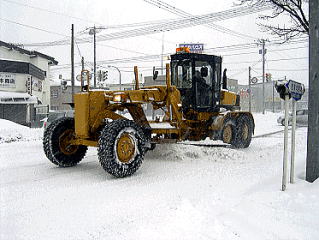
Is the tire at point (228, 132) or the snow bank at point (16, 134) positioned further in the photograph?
the snow bank at point (16, 134)

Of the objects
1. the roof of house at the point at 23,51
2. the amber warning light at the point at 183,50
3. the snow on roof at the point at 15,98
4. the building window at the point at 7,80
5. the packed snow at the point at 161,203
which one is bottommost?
the packed snow at the point at 161,203

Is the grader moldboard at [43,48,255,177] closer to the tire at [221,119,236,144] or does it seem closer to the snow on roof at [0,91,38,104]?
the tire at [221,119,236,144]

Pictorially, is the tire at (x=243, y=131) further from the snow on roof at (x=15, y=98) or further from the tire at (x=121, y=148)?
the snow on roof at (x=15, y=98)

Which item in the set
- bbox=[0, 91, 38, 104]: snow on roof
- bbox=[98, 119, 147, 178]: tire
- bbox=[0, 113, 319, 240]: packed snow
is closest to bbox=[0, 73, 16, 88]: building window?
bbox=[0, 91, 38, 104]: snow on roof

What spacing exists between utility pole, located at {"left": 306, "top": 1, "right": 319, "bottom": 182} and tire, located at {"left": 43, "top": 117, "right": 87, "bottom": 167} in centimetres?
459

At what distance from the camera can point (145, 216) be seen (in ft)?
12.3

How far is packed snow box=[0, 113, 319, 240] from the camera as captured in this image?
3.34m

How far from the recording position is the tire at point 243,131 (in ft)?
29.7

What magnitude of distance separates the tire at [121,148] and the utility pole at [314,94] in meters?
2.91

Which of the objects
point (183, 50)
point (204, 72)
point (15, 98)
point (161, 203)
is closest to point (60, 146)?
point (161, 203)

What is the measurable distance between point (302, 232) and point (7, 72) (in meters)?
30.7

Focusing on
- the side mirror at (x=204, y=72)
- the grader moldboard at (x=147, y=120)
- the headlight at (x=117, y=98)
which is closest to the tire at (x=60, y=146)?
the grader moldboard at (x=147, y=120)

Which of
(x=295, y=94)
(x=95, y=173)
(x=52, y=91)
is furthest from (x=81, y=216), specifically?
(x=52, y=91)

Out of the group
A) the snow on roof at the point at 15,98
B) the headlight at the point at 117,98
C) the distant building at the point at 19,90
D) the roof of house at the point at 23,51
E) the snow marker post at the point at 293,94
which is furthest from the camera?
the roof of house at the point at 23,51
